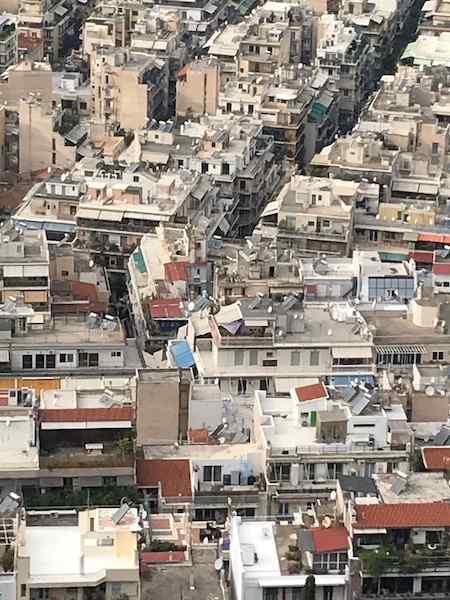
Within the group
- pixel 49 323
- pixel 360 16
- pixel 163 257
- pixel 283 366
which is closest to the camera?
pixel 283 366

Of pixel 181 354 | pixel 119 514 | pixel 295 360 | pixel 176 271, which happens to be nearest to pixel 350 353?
pixel 295 360

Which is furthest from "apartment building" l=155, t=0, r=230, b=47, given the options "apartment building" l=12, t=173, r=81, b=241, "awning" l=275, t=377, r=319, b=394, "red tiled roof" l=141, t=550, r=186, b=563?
"red tiled roof" l=141, t=550, r=186, b=563

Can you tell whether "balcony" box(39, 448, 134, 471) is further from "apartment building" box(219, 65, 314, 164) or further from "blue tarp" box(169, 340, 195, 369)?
"apartment building" box(219, 65, 314, 164)

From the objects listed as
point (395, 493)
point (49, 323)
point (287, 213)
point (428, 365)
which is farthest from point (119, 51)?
point (395, 493)

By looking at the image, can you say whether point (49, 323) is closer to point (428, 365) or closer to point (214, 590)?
point (428, 365)

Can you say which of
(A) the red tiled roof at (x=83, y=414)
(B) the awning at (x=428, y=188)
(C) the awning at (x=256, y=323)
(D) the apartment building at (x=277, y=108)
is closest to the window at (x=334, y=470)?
(A) the red tiled roof at (x=83, y=414)
